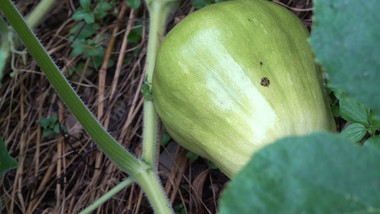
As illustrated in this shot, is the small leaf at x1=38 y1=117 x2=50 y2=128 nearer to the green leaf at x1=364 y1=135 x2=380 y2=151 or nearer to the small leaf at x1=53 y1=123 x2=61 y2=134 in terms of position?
the small leaf at x1=53 y1=123 x2=61 y2=134

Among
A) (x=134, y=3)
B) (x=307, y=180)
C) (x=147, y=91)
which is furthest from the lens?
(x=134, y=3)

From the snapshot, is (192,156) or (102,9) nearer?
(192,156)

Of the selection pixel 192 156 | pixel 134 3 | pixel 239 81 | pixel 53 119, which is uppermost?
pixel 134 3

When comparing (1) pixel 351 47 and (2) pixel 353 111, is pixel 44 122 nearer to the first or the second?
(2) pixel 353 111

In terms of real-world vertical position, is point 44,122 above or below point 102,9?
below

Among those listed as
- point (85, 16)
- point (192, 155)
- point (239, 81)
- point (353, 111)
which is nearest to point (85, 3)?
point (85, 16)

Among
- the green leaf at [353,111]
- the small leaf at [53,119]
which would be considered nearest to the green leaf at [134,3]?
the small leaf at [53,119]

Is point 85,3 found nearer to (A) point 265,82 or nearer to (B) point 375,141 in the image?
(A) point 265,82

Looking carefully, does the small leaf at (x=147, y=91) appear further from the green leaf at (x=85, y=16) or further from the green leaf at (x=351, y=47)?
the green leaf at (x=351, y=47)

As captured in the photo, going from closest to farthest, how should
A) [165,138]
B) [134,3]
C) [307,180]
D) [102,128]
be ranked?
1. [307,180]
2. [102,128]
3. [165,138]
4. [134,3]
